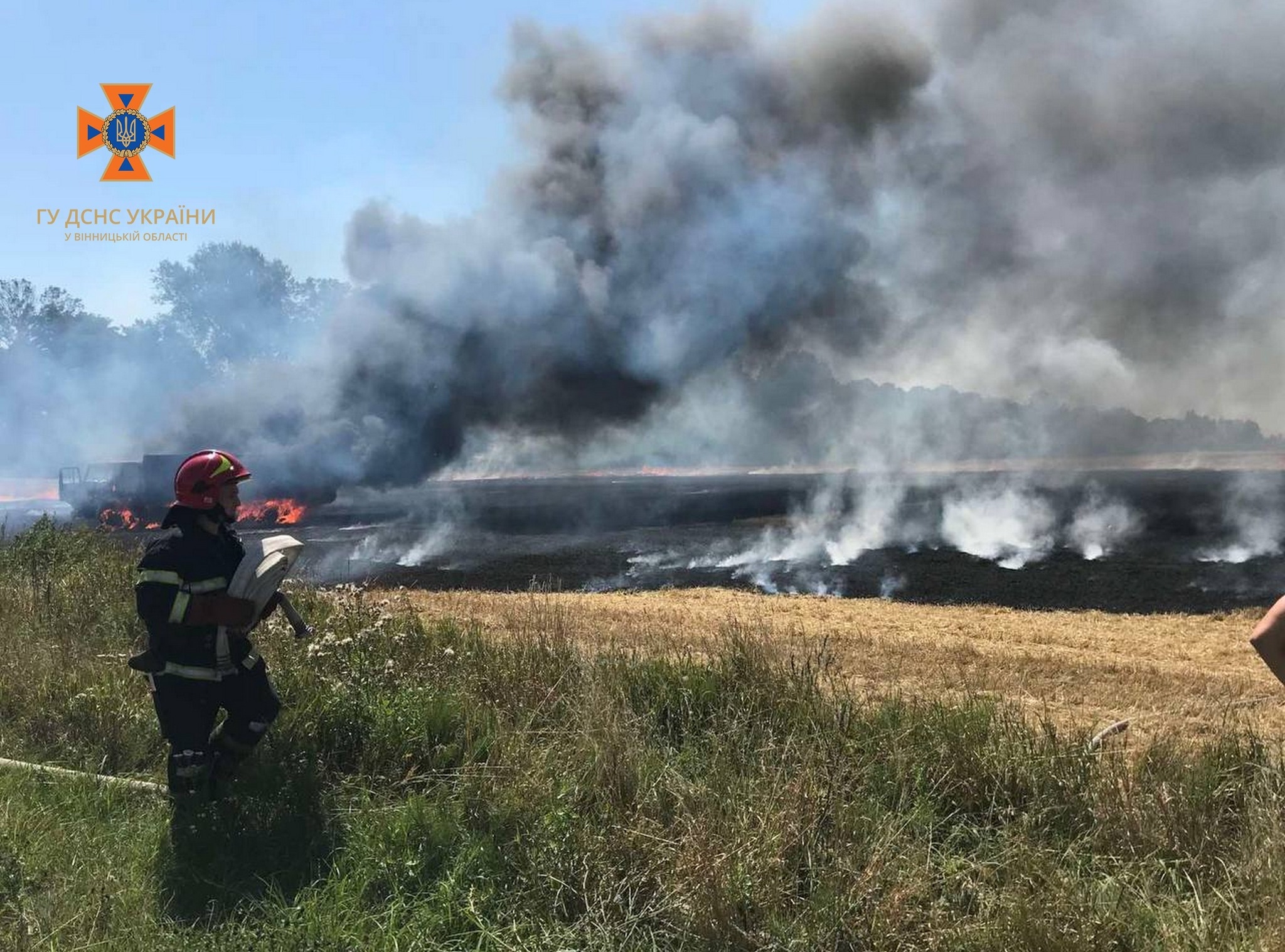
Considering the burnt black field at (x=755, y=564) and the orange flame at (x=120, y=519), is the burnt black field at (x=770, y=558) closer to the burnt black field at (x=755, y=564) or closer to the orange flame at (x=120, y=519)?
the burnt black field at (x=755, y=564)

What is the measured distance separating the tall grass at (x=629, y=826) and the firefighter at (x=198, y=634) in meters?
0.24

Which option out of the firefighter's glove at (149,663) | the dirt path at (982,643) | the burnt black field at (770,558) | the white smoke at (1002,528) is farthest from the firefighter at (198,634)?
the white smoke at (1002,528)

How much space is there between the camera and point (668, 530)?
112 ft

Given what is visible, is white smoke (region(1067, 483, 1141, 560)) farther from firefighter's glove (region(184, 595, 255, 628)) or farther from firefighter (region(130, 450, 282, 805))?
firefighter's glove (region(184, 595, 255, 628))

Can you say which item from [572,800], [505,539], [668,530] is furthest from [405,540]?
[572,800]

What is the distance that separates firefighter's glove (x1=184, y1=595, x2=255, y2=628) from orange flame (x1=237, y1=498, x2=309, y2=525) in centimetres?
3388

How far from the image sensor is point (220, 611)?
411 centimetres

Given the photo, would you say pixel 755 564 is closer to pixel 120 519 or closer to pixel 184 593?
pixel 184 593

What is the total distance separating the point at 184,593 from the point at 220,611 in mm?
213

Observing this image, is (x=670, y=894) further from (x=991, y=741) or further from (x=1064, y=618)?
(x=1064, y=618)

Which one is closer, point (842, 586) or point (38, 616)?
point (38, 616)

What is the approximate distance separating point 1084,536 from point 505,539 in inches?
856

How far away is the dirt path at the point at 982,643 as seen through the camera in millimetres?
7551

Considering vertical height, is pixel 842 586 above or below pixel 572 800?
Answer: below
